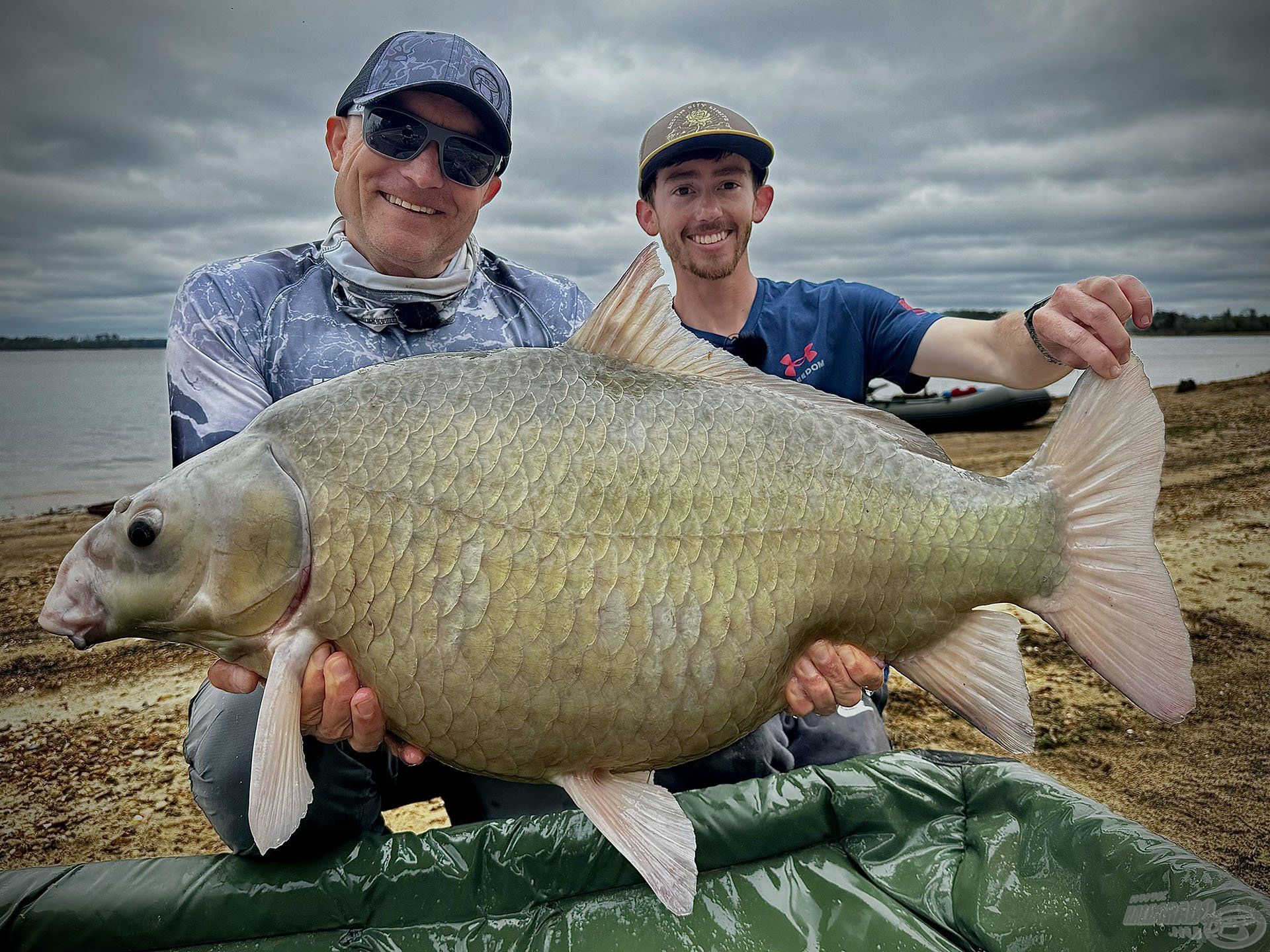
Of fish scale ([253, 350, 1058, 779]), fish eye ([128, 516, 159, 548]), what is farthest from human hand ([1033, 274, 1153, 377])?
fish eye ([128, 516, 159, 548])

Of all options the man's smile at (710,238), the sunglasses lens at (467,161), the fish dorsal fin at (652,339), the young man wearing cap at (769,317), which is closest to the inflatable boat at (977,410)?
the young man wearing cap at (769,317)

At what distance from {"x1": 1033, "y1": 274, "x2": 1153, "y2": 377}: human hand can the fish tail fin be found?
4 centimetres

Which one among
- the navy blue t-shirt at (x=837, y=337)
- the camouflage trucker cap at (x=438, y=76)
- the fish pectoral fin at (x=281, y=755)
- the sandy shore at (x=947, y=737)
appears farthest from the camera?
the navy blue t-shirt at (x=837, y=337)

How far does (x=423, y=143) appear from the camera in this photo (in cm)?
246

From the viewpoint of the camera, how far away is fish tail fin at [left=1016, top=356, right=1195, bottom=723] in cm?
164

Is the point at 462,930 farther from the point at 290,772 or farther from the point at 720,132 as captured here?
A: the point at 720,132

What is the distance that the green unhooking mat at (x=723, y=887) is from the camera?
1898mm

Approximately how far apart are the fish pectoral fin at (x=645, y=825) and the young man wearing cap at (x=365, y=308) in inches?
29.3

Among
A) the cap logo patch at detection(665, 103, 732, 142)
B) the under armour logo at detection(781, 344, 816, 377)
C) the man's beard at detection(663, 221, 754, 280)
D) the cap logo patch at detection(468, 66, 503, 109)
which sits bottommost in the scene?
the under armour logo at detection(781, 344, 816, 377)

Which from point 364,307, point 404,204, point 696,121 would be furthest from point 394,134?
point 696,121

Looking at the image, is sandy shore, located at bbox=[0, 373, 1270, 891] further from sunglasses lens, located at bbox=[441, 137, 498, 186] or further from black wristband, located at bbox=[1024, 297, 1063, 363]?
sunglasses lens, located at bbox=[441, 137, 498, 186]

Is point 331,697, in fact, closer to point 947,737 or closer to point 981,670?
point 981,670

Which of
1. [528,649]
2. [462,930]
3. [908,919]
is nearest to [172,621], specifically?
[528,649]

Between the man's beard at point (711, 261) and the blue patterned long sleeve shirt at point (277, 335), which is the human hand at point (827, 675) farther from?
the man's beard at point (711, 261)
